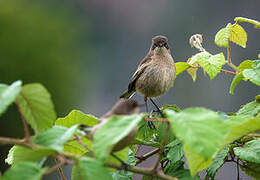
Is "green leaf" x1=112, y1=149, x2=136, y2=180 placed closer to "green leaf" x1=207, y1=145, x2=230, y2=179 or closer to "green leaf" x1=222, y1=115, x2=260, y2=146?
"green leaf" x1=207, y1=145, x2=230, y2=179

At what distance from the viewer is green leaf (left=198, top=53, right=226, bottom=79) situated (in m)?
1.05

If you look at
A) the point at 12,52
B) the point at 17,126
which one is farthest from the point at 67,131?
the point at 12,52

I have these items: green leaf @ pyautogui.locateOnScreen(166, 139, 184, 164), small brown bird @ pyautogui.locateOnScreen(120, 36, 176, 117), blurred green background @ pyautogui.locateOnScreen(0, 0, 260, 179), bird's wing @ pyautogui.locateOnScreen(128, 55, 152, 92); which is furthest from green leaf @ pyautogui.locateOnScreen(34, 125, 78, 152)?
blurred green background @ pyautogui.locateOnScreen(0, 0, 260, 179)

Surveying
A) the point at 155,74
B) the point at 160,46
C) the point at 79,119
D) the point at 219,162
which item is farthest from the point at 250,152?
the point at 160,46

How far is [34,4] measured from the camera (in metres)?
9.62

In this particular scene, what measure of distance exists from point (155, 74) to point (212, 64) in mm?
963

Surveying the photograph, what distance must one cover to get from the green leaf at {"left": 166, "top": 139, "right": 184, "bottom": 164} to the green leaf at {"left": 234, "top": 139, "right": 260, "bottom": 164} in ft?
0.43

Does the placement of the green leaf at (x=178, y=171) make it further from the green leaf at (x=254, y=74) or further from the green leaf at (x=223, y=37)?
the green leaf at (x=223, y=37)

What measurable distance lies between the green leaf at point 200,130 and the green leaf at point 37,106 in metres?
0.21

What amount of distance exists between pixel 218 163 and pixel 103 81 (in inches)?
334

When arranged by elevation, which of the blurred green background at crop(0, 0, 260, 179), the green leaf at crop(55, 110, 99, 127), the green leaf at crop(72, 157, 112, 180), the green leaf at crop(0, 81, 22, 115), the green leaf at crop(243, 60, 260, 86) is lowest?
the blurred green background at crop(0, 0, 260, 179)

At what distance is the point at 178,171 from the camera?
38.1 inches

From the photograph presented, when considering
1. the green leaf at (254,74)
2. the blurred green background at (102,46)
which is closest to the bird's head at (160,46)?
the green leaf at (254,74)

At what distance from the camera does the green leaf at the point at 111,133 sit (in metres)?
0.54
